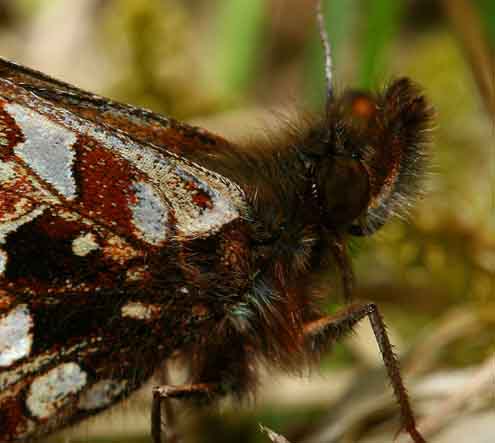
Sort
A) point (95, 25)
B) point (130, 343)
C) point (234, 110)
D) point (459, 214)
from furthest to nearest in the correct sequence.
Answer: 1. point (95, 25)
2. point (234, 110)
3. point (459, 214)
4. point (130, 343)

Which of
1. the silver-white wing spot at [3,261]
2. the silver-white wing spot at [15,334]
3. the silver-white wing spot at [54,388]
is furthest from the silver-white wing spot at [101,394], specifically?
the silver-white wing spot at [3,261]

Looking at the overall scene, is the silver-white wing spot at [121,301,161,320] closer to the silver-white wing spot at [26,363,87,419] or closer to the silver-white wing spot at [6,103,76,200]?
the silver-white wing spot at [26,363,87,419]

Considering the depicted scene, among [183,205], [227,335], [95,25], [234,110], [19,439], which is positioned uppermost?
[95,25]

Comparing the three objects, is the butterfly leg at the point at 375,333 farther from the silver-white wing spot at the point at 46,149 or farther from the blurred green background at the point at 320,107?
the silver-white wing spot at the point at 46,149

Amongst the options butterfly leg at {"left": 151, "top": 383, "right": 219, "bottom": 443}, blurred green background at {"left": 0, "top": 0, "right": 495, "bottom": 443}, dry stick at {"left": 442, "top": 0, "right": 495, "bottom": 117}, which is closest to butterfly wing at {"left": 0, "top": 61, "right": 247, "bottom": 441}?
butterfly leg at {"left": 151, "top": 383, "right": 219, "bottom": 443}

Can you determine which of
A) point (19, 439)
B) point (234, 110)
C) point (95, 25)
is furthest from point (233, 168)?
point (95, 25)

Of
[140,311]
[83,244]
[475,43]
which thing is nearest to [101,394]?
[140,311]

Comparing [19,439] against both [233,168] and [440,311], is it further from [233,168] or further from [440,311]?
[440,311]

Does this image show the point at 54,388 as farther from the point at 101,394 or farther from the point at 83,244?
the point at 83,244
